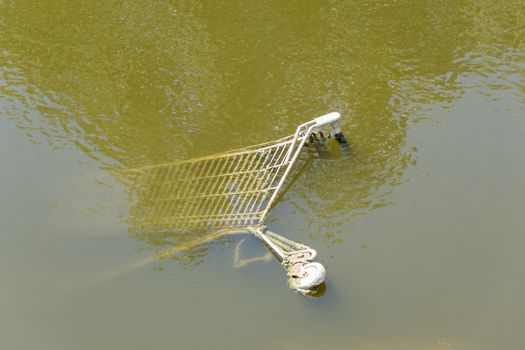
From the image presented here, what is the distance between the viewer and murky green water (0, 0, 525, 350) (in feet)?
23.3

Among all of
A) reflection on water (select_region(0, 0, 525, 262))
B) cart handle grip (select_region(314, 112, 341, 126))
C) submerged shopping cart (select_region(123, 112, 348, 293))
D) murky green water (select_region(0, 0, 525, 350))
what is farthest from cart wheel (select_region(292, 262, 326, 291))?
cart handle grip (select_region(314, 112, 341, 126))

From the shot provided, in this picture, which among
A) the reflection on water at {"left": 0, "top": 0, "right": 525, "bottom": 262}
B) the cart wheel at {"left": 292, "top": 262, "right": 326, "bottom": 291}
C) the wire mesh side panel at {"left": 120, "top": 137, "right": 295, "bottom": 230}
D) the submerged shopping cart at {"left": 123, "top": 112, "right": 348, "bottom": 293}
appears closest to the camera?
the cart wheel at {"left": 292, "top": 262, "right": 326, "bottom": 291}

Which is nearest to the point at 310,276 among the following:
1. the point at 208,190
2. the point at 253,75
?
the point at 208,190

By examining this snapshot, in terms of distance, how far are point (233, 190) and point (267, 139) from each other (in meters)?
1.52

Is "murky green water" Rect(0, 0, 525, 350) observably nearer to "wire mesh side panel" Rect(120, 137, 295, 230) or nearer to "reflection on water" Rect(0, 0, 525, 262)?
"reflection on water" Rect(0, 0, 525, 262)

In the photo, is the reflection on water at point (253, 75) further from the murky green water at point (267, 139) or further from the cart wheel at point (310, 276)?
the cart wheel at point (310, 276)

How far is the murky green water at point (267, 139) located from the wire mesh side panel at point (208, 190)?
0.27 m

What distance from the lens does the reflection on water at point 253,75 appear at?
9.29 m

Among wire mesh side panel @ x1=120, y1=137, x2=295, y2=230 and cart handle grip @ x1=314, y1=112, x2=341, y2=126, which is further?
cart handle grip @ x1=314, y1=112, x2=341, y2=126

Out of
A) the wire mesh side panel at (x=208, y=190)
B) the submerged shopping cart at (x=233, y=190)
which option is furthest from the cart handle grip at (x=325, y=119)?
the wire mesh side panel at (x=208, y=190)

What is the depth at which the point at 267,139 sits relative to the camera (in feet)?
31.5

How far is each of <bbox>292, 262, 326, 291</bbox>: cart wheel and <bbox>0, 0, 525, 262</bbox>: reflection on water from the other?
45.8 inches

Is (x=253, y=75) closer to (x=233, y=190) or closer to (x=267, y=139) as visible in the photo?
(x=267, y=139)

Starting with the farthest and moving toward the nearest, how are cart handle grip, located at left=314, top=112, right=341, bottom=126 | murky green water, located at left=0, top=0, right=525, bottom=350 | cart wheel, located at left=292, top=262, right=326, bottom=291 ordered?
cart handle grip, located at left=314, top=112, right=341, bottom=126 → murky green water, located at left=0, top=0, right=525, bottom=350 → cart wheel, located at left=292, top=262, right=326, bottom=291
